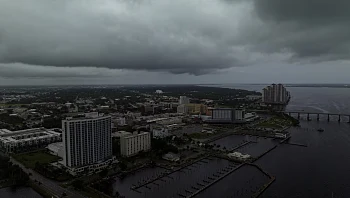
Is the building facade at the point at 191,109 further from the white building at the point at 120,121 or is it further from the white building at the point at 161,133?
the white building at the point at 161,133

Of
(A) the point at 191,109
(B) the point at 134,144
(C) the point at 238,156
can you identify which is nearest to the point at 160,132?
(B) the point at 134,144

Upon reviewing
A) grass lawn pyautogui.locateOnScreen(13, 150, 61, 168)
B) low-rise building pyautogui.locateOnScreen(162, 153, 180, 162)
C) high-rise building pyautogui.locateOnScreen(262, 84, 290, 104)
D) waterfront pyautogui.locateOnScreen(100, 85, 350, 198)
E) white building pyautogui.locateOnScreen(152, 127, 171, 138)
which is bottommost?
grass lawn pyautogui.locateOnScreen(13, 150, 61, 168)

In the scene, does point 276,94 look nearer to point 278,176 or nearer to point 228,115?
point 228,115

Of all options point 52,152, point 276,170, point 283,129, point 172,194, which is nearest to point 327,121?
point 283,129

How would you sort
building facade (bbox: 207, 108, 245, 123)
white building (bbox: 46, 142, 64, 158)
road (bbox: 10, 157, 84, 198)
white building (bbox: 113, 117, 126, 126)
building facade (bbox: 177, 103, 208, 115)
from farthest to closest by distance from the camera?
building facade (bbox: 177, 103, 208, 115), building facade (bbox: 207, 108, 245, 123), white building (bbox: 113, 117, 126, 126), white building (bbox: 46, 142, 64, 158), road (bbox: 10, 157, 84, 198)

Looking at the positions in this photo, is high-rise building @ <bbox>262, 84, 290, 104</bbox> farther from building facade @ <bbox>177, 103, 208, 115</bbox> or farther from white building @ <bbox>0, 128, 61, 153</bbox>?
white building @ <bbox>0, 128, 61, 153</bbox>

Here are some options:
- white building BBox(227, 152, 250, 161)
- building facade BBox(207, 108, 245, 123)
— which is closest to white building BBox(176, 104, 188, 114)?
building facade BBox(207, 108, 245, 123)
